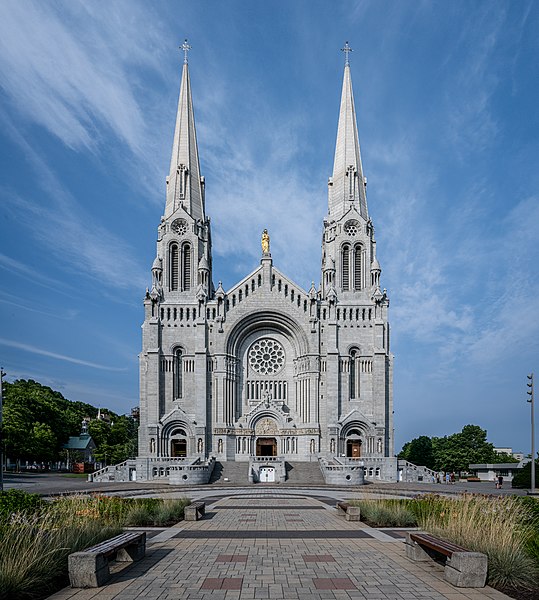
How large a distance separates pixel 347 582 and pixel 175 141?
198 ft

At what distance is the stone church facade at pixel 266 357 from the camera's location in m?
57.8

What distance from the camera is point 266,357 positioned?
61.9 metres

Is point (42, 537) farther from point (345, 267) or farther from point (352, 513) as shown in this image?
point (345, 267)

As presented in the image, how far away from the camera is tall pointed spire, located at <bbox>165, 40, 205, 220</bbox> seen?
63781mm

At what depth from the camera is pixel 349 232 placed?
62.5 metres

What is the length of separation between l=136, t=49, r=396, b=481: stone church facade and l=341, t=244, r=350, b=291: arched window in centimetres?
10

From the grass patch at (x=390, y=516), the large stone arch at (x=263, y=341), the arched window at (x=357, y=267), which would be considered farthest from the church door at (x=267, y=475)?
the grass patch at (x=390, y=516)

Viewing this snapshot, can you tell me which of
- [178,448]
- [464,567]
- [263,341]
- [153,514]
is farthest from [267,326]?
[464,567]

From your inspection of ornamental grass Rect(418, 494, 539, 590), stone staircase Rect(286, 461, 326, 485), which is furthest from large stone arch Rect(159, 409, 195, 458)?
ornamental grass Rect(418, 494, 539, 590)

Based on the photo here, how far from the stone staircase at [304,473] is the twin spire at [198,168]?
2449 cm

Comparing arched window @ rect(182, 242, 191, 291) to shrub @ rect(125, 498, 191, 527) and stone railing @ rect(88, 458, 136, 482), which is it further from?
shrub @ rect(125, 498, 191, 527)

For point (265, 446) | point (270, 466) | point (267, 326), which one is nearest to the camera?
point (270, 466)

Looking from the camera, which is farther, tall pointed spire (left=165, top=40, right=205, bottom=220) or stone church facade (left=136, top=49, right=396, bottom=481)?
A: tall pointed spire (left=165, top=40, right=205, bottom=220)

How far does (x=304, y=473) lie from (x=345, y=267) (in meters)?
20.7
